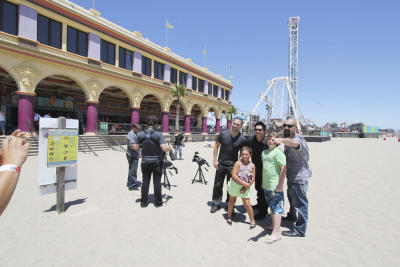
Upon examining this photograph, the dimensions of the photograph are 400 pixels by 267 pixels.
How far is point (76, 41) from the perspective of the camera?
14.7 meters

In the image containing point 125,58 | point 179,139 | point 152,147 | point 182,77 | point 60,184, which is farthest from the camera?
point 182,77

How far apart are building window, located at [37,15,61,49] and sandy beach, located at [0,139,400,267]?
12.2 m

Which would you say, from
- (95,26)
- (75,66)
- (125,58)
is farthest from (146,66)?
(75,66)

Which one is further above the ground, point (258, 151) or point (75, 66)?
point (75, 66)

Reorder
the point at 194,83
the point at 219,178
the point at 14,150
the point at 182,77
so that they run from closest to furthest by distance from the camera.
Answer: the point at 14,150 < the point at 219,178 < the point at 182,77 < the point at 194,83

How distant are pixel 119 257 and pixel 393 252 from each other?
4030 mm

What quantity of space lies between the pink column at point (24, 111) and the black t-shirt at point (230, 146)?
1379cm

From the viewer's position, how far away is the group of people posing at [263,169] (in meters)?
3.23

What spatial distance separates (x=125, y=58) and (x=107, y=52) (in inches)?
66.3

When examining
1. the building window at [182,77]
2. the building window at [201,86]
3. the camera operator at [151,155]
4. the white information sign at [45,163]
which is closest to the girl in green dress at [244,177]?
the camera operator at [151,155]

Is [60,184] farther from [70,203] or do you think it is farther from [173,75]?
[173,75]

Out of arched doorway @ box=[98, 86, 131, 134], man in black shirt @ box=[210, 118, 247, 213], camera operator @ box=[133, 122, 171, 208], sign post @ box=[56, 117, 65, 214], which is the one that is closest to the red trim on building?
arched doorway @ box=[98, 86, 131, 134]

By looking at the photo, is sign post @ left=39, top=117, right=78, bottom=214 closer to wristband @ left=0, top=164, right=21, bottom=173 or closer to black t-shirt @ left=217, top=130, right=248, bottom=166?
wristband @ left=0, top=164, right=21, bottom=173

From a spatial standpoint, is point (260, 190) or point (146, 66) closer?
point (260, 190)
